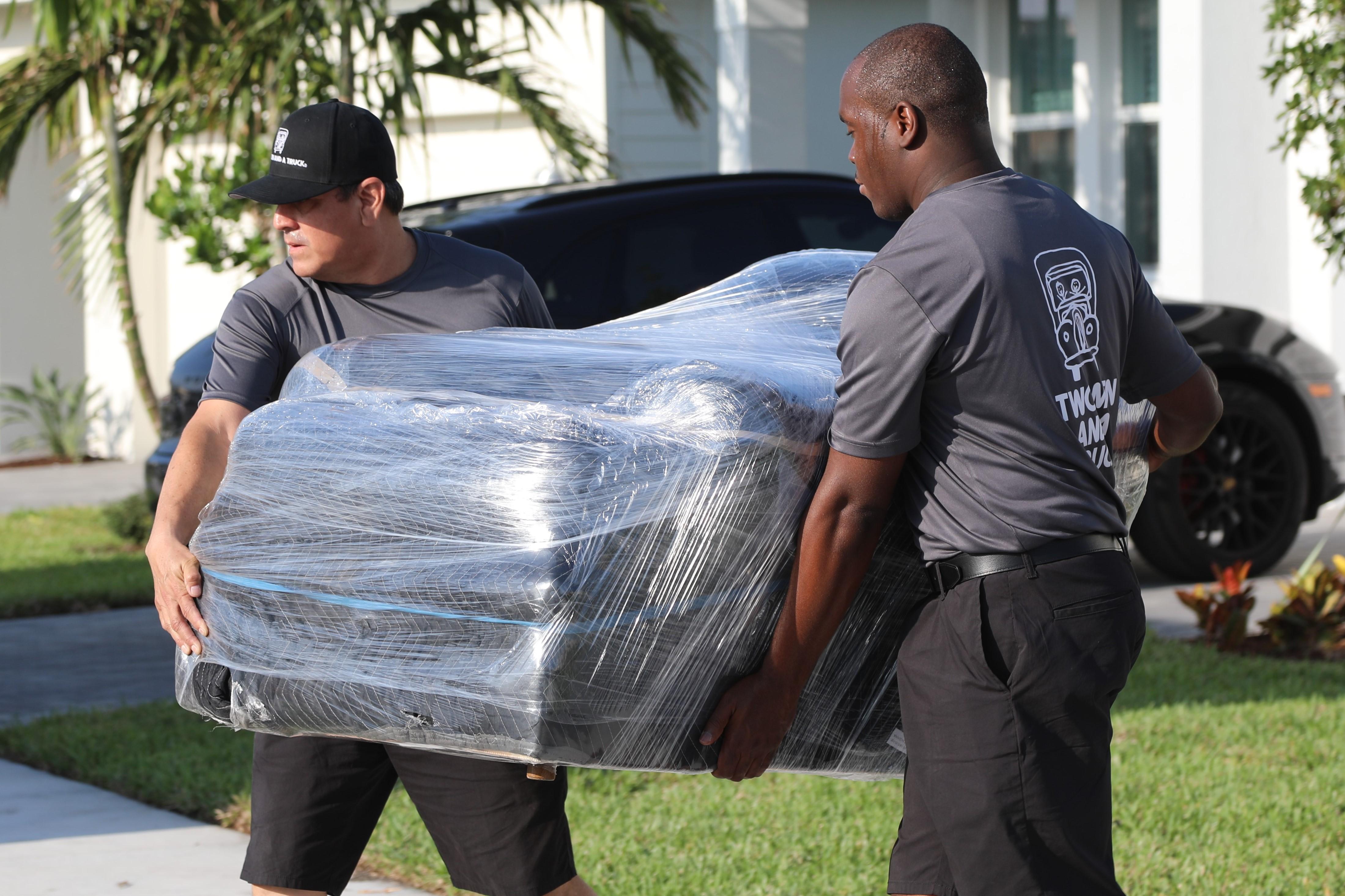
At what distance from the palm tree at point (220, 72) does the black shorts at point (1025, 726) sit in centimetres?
675

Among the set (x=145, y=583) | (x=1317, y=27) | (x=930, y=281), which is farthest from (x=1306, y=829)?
(x=145, y=583)

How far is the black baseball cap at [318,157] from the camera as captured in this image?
286 cm

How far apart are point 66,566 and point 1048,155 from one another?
7.02 meters

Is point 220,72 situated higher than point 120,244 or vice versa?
point 220,72

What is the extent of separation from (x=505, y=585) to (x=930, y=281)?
729 millimetres

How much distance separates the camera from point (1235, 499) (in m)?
Result: 7.70

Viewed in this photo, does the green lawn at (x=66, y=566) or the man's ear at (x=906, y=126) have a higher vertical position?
the man's ear at (x=906, y=126)

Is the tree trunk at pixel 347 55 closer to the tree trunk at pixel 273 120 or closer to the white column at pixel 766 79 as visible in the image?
the tree trunk at pixel 273 120

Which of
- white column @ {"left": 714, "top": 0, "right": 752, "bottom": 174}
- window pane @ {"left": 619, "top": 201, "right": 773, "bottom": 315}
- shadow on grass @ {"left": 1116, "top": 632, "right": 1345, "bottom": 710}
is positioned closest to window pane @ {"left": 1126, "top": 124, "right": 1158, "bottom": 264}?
white column @ {"left": 714, "top": 0, "right": 752, "bottom": 174}

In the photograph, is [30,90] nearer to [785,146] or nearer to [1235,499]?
[785,146]

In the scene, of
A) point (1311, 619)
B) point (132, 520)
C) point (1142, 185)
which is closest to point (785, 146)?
point (1142, 185)

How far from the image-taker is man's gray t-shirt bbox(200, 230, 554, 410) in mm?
2926

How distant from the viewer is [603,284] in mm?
6133

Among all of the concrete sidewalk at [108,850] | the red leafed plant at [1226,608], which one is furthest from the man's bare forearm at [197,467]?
the red leafed plant at [1226,608]
